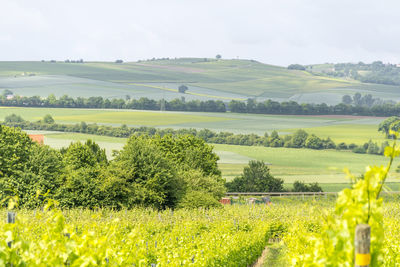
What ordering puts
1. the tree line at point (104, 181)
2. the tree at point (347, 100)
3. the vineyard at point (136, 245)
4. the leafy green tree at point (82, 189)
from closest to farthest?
the vineyard at point (136, 245)
the leafy green tree at point (82, 189)
the tree line at point (104, 181)
the tree at point (347, 100)

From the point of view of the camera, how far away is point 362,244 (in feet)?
15.7

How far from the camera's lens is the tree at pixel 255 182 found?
79.8m

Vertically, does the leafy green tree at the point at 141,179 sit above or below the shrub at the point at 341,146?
above

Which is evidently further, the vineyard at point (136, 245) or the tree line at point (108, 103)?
the tree line at point (108, 103)

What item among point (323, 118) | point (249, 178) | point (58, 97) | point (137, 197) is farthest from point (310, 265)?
point (58, 97)

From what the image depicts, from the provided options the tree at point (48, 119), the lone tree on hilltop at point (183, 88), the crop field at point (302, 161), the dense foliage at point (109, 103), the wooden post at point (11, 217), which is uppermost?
the lone tree on hilltop at point (183, 88)

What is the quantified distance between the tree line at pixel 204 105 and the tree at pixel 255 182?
274 feet

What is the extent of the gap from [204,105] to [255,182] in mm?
89547

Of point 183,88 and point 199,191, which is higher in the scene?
point 183,88

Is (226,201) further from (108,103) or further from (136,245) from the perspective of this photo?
(108,103)

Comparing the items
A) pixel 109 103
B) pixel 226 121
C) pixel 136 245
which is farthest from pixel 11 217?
pixel 109 103

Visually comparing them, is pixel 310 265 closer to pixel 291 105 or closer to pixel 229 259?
pixel 229 259

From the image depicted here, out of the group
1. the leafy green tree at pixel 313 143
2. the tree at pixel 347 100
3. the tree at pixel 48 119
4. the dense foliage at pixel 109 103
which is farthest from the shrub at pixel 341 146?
the tree at pixel 48 119

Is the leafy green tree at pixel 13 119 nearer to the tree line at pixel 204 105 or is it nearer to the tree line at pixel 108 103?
the tree line at pixel 108 103
